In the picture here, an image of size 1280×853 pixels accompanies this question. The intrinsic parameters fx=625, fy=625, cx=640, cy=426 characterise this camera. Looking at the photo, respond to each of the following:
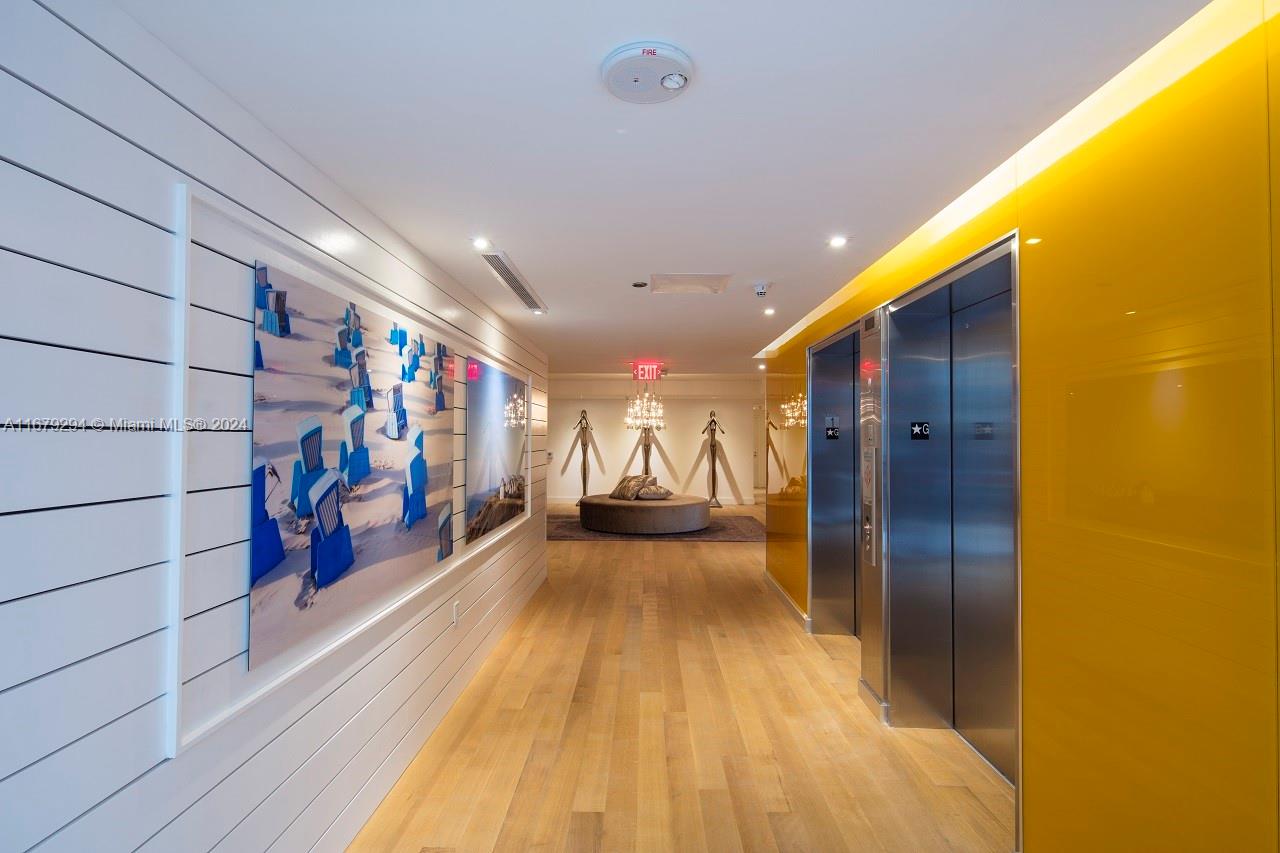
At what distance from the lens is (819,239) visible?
3.18m

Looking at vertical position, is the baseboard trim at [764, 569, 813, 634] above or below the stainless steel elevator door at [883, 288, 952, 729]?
below

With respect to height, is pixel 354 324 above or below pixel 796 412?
above

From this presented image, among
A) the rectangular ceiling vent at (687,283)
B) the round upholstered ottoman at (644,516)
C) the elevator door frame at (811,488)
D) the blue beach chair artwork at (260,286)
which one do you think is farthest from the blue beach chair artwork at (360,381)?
the round upholstered ottoman at (644,516)

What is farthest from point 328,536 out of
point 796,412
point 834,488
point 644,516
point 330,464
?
point 644,516

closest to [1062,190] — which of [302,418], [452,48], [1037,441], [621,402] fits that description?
[1037,441]

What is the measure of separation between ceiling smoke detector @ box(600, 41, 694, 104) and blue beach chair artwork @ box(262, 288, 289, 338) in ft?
4.00

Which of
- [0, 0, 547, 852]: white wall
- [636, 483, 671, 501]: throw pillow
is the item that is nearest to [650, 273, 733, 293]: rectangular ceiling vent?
[0, 0, 547, 852]: white wall

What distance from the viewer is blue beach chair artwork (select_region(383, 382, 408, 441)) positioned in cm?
285

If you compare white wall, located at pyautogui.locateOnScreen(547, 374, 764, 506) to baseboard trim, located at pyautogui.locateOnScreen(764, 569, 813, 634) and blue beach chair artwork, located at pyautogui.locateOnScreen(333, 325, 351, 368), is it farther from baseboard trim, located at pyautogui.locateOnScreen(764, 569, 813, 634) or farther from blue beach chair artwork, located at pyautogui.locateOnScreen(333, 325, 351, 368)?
blue beach chair artwork, located at pyautogui.locateOnScreen(333, 325, 351, 368)

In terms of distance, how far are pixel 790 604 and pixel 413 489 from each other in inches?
159

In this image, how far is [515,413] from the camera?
5.48m

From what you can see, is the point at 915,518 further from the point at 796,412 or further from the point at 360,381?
the point at 360,381

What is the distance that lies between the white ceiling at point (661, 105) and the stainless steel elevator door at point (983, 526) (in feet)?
2.42

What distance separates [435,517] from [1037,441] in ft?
9.29
